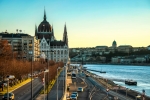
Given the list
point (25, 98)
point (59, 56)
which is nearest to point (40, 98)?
point (25, 98)

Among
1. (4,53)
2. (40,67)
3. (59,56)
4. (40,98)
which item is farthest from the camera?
(59,56)

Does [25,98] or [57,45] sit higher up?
[57,45]

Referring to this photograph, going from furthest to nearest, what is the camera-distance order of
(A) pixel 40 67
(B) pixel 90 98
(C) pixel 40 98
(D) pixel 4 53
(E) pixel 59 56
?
(E) pixel 59 56
(A) pixel 40 67
(D) pixel 4 53
(B) pixel 90 98
(C) pixel 40 98

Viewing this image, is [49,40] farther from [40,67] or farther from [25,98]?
[25,98]

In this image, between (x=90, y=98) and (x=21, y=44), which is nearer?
(x=90, y=98)

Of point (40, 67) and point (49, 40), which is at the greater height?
point (49, 40)

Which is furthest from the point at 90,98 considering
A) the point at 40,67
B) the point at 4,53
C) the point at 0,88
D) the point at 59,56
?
the point at 59,56

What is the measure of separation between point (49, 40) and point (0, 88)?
147 meters

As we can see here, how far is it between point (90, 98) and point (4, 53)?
3094 cm

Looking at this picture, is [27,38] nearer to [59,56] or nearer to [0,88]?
[59,56]

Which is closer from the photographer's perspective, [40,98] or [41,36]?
[40,98]

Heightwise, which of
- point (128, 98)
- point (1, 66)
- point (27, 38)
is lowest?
point (128, 98)

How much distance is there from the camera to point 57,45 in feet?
631

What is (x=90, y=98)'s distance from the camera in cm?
4553
